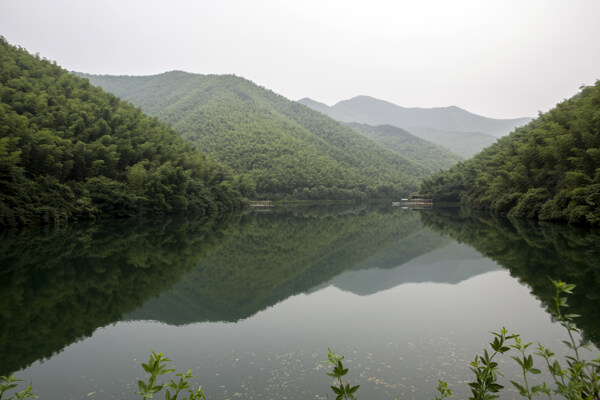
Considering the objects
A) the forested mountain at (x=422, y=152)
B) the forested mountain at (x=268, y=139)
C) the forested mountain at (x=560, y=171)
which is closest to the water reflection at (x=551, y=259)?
the forested mountain at (x=560, y=171)

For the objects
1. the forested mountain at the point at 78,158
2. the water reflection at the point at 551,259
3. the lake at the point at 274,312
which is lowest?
the lake at the point at 274,312

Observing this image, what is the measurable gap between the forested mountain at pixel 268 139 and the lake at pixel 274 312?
55.0 meters

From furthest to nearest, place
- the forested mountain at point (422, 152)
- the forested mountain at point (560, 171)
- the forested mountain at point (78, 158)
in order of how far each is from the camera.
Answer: the forested mountain at point (422, 152) → the forested mountain at point (78, 158) → the forested mountain at point (560, 171)

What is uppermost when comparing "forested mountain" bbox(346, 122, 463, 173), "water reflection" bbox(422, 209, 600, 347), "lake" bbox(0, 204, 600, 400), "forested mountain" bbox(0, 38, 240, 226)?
"forested mountain" bbox(346, 122, 463, 173)

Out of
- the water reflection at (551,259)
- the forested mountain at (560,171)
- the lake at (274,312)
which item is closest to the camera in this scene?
the lake at (274,312)

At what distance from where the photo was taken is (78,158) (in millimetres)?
35438

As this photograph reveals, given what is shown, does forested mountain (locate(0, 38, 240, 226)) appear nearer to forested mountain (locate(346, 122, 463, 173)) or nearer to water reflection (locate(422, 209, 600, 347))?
water reflection (locate(422, 209, 600, 347))

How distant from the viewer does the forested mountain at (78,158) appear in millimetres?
28438

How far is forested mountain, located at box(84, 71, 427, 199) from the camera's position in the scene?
9112cm

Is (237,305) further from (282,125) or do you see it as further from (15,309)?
(282,125)

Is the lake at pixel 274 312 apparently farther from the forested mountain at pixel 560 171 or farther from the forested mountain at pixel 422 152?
the forested mountain at pixel 422 152

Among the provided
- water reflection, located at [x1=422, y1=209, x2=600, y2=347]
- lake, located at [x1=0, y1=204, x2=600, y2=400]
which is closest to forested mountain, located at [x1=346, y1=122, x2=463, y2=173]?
water reflection, located at [x1=422, y1=209, x2=600, y2=347]

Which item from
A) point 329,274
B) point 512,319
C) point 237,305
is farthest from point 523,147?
point 237,305

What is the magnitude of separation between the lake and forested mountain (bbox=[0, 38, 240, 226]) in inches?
Result: 424
